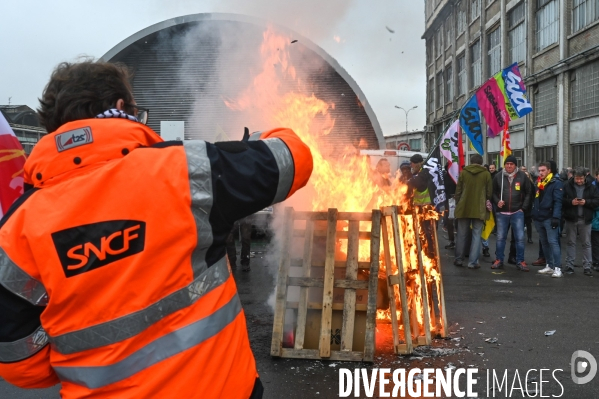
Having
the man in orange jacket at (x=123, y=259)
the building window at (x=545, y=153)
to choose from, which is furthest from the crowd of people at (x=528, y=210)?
the building window at (x=545, y=153)

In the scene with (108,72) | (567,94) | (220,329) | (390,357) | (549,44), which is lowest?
(390,357)

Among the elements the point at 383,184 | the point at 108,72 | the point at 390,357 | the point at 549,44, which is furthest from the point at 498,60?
the point at 108,72

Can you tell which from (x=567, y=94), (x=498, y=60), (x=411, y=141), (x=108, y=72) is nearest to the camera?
(x=108, y=72)

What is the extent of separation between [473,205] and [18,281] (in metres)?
10.1

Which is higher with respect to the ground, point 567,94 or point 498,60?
point 498,60

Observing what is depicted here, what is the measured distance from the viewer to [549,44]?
23.5 metres

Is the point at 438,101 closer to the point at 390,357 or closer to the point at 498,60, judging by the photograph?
the point at 498,60

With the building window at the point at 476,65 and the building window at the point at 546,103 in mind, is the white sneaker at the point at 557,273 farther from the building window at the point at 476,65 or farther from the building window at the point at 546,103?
the building window at the point at 476,65

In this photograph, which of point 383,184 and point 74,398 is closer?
point 74,398

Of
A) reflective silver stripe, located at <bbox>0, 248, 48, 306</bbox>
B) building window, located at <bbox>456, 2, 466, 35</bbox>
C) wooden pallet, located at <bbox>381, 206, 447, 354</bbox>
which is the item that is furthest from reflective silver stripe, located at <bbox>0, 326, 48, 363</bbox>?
building window, located at <bbox>456, 2, 466, 35</bbox>

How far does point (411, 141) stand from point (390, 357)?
220 ft

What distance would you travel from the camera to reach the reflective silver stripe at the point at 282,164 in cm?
179

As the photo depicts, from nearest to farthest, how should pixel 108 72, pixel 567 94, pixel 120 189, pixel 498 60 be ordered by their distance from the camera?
pixel 120 189
pixel 108 72
pixel 567 94
pixel 498 60

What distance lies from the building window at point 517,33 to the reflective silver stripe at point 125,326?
27.8 meters
